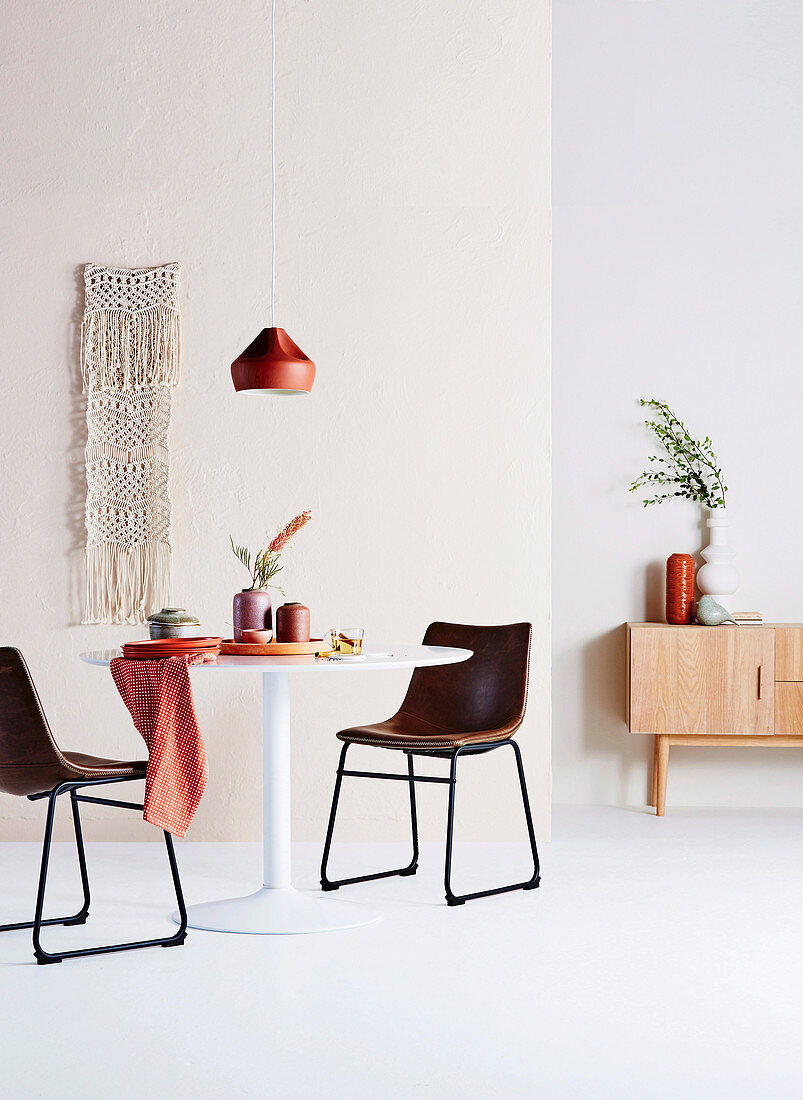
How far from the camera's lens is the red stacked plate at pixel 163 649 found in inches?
110

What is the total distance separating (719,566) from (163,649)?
8.06 ft

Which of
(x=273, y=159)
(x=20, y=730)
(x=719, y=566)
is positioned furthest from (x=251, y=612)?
(x=719, y=566)

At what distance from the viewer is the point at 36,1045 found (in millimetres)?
2182

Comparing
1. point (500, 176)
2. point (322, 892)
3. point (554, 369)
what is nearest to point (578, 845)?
point (322, 892)

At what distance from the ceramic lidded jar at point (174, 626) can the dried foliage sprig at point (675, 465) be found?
2.28m

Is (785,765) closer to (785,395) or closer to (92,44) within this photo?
(785,395)

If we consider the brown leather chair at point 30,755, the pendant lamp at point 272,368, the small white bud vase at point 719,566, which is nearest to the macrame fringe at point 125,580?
the pendant lamp at point 272,368

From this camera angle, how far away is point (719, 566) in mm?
4539

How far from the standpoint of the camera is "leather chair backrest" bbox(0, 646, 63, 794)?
8.86 feet

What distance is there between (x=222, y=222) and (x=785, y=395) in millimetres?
2266

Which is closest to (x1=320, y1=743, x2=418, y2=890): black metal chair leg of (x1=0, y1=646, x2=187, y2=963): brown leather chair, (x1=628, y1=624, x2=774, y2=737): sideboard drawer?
(x1=0, y1=646, x2=187, y2=963): brown leather chair

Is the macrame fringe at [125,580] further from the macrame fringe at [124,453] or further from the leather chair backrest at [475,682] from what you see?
the leather chair backrest at [475,682]

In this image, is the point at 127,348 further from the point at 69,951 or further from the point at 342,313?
the point at 69,951

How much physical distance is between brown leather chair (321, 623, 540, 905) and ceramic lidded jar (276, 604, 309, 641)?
0.41 meters
